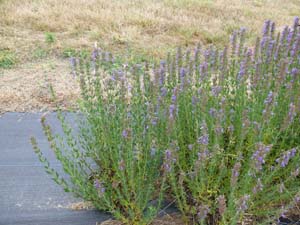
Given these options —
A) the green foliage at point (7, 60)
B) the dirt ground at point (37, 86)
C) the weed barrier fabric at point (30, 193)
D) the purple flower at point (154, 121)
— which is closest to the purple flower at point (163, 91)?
the purple flower at point (154, 121)

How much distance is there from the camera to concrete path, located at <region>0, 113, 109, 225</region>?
93.0 inches

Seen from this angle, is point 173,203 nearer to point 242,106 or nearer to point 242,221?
point 242,221

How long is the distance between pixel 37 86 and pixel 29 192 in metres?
2.25

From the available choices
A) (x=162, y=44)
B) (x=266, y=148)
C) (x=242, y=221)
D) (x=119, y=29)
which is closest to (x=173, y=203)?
(x=242, y=221)

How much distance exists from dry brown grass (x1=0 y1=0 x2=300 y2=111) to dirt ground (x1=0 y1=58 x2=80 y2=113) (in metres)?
0.01

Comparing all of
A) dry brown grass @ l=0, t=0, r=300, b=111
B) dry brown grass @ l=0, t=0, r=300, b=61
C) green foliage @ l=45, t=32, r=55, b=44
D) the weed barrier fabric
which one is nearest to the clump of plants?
the weed barrier fabric

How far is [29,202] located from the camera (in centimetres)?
250

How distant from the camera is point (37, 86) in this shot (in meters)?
→ 4.64

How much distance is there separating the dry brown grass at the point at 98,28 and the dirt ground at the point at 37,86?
10mm

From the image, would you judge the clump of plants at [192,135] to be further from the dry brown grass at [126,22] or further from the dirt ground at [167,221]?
the dry brown grass at [126,22]

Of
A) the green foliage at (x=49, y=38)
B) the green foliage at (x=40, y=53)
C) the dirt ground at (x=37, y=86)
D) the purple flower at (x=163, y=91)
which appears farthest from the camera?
the green foliage at (x=49, y=38)

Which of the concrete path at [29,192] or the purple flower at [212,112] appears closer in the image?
the purple flower at [212,112]

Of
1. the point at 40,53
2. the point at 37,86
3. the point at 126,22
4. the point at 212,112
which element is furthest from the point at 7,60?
the point at 212,112

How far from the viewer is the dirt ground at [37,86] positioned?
4.11 meters
